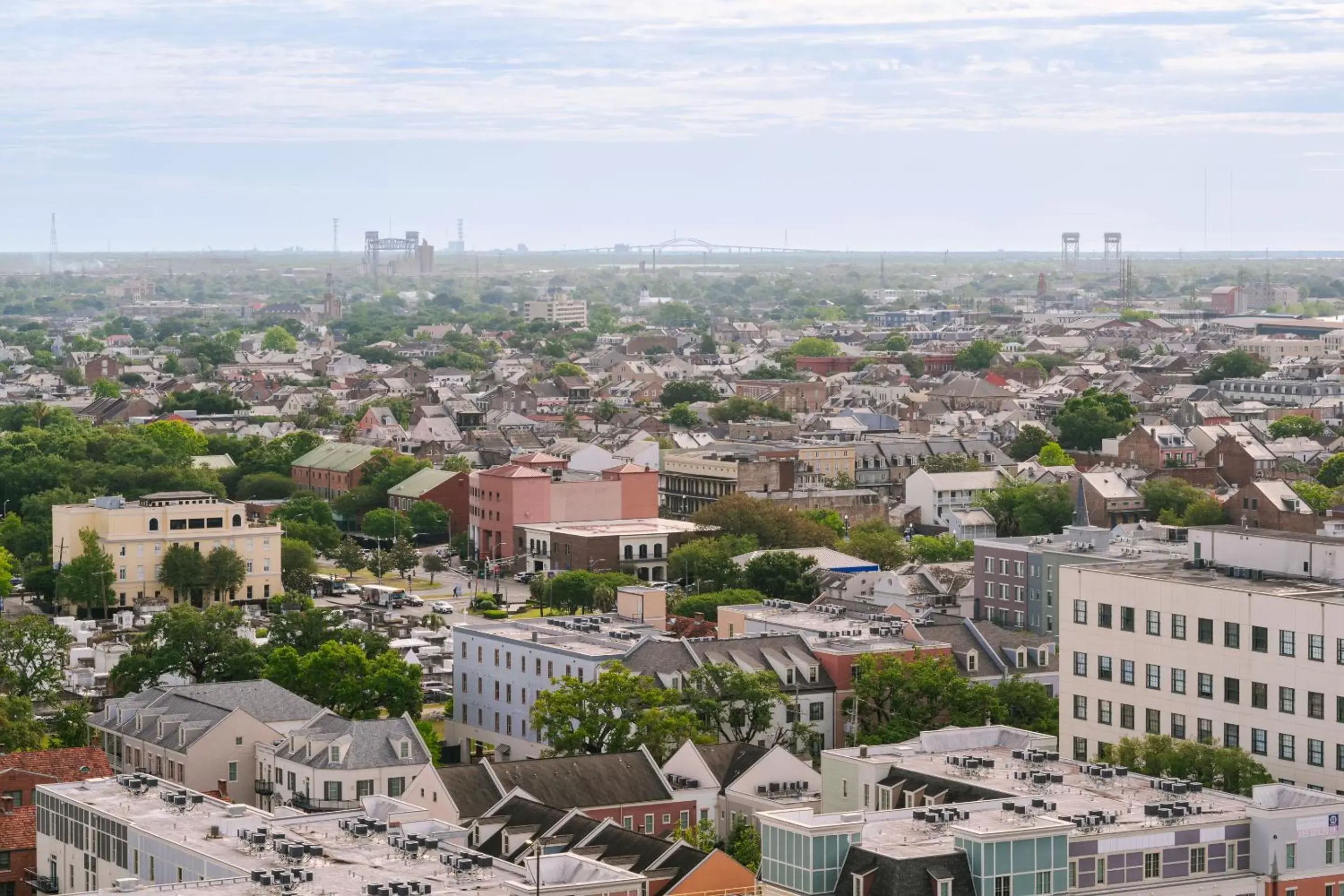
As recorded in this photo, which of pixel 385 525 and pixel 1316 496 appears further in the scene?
pixel 385 525

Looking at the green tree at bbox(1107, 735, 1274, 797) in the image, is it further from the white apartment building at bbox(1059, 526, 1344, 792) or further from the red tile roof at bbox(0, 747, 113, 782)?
the red tile roof at bbox(0, 747, 113, 782)

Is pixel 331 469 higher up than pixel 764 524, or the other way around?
pixel 764 524

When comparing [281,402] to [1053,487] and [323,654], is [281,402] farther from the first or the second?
[323,654]

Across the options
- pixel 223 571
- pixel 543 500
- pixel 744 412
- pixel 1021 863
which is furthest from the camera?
pixel 744 412

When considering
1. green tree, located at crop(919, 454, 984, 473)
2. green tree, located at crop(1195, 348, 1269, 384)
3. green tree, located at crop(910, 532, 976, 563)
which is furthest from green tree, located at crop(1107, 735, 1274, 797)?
green tree, located at crop(1195, 348, 1269, 384)

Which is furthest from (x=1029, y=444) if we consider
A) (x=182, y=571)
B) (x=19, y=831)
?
(x=19, y=831)

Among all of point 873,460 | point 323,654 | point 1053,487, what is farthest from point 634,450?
point 323,654

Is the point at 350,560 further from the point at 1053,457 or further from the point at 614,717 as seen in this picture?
the point at 614,717
